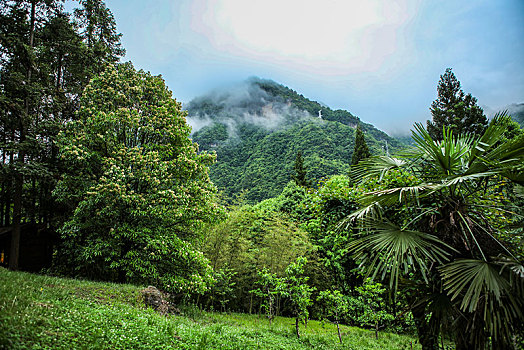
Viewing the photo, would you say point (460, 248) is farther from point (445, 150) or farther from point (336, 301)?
point (336, 301)

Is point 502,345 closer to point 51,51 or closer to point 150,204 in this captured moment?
point 150,204

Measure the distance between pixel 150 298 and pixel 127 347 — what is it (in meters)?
4.40

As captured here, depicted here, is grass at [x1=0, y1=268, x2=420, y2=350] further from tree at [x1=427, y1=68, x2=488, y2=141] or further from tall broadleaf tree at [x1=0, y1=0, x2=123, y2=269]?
tree at [x1=427, y1=68, x2=488, y2=141]

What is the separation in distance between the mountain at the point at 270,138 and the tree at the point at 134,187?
11.5 m

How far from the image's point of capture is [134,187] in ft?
34.9

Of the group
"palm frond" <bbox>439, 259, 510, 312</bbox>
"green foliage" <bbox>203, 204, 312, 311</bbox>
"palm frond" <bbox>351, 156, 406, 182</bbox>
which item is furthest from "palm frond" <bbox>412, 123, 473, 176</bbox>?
"green foliage" <bbox>203, 204, 312, 311</bbox>

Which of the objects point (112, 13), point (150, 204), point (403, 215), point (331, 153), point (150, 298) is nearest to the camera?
point (403, 215)

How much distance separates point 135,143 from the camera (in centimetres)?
1152

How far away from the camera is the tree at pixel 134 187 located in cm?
980

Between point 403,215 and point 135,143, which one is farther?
point 135,143

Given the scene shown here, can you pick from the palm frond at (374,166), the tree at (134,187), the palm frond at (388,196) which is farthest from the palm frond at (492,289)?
the tree at (134,187)

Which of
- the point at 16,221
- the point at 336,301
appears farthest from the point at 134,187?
the point at 336,301

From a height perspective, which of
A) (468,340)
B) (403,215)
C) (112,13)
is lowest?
(468,340)

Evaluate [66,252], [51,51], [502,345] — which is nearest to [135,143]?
[66,252]
